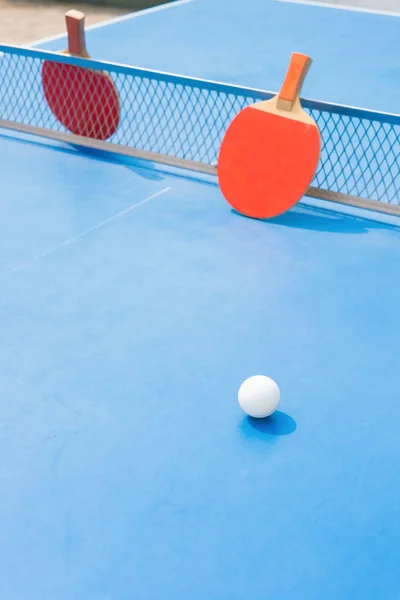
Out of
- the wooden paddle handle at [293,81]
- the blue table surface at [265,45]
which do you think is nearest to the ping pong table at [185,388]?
the wooden paddle handle at [293,81]

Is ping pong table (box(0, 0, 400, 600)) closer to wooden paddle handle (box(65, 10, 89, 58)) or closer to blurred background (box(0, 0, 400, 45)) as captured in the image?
wooden paddle handle (box(65, 10, 89, 58))

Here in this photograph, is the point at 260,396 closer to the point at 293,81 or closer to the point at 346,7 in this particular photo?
the point at 293,81

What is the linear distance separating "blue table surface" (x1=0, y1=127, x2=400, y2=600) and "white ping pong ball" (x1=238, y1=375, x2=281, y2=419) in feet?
0.20

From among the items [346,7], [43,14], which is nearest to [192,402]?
[346,7]

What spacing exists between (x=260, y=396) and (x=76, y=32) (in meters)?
2.76

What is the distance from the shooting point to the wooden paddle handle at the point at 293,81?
12.5 ft

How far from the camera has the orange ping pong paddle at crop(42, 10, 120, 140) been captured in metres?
4.54

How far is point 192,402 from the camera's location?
106 inches

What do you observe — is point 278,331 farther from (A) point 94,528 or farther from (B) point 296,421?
(A) point 94,528

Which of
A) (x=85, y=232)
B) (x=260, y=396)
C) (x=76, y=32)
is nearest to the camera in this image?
(x=260, y=396)

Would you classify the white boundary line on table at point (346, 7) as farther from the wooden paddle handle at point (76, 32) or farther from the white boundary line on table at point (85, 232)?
the white boundary line on table at point (85, 232)

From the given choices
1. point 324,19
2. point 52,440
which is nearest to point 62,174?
point 52,440

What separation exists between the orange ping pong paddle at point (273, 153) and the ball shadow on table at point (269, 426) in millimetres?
1481

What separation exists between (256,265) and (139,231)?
61cm
